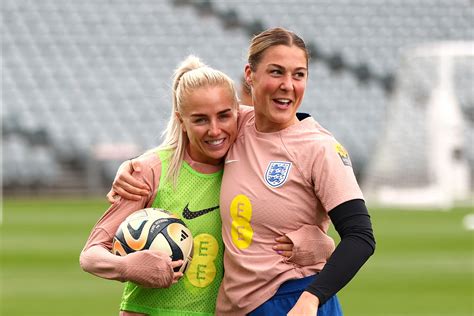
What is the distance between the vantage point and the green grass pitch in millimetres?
9211

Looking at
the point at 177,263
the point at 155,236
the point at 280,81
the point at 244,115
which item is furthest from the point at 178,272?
the point at 280,81

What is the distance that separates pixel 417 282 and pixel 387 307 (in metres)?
1.65

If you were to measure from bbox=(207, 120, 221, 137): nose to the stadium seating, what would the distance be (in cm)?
1992

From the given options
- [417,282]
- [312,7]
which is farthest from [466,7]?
[417,282]

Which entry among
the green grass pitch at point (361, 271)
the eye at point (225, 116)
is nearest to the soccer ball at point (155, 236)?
the eye at point (225, 116)

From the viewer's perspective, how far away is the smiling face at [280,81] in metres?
3.38

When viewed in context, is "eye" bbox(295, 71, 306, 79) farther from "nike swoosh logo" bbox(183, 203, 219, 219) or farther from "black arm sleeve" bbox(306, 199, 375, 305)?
"nike swoosh logo" bbox(183, 203, 219, 219)

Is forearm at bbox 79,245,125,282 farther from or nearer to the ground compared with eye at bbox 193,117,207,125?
nearer to the ground

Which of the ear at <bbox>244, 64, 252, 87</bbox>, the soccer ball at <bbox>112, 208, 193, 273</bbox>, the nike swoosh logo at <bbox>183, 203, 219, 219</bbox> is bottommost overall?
the soccer ball at <bbox>112, 208, 193, 273</bbox>

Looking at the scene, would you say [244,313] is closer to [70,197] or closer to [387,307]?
[387,307]

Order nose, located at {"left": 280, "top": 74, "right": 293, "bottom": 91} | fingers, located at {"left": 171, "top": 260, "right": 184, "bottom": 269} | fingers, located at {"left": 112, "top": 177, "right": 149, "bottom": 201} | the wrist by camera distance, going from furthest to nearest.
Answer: fingers, located at {"left": 112, "top": 177, "right": 149, "bottom": 201} < fingers, located at {"left": 171, "top": 260, "right": 184, "bottom": 269} < nose, located at {"left": 280, "top": 74, "right": 293, "bottom": 91} < the wrist

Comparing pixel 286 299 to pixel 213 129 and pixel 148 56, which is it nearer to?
pixel 213 129

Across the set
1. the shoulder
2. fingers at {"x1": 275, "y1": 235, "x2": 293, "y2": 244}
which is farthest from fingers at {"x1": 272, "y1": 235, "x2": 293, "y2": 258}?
the shoulder

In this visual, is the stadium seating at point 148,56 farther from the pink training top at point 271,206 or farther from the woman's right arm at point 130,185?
the pink training top at point 271,206
